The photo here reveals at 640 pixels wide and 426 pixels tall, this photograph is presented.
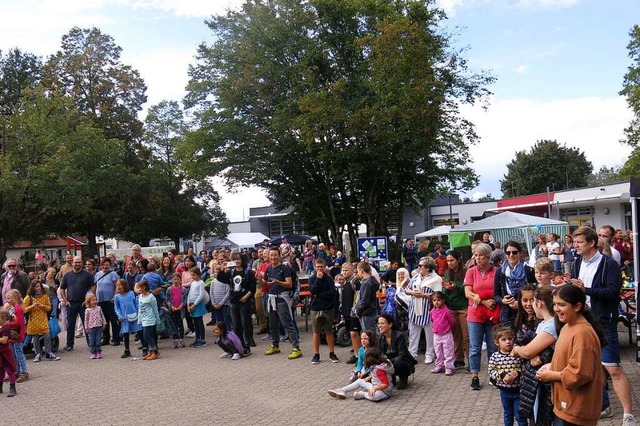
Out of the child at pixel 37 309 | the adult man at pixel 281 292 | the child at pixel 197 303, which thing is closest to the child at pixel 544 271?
the adult man at pixel 281 292

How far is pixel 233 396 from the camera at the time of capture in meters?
7.98

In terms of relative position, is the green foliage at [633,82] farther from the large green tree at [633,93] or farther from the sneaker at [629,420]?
the sneaker at [629,420]

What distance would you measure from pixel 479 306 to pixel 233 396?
3382 millimetres

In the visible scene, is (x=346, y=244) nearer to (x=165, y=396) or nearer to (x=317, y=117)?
(x=317, y=117)

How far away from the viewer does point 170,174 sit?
164 ft

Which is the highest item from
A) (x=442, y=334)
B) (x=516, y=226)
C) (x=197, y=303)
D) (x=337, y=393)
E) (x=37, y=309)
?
(x=516, y=226)

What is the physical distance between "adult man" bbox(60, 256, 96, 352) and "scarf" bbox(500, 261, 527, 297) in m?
9.01

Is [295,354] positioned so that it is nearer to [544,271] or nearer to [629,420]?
[544,271]

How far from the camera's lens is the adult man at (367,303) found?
354 inches

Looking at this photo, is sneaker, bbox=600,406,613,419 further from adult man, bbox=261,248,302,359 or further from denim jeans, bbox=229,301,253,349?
denim jeans, bbox=229,301,253,349

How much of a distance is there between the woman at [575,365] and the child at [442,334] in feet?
15.3

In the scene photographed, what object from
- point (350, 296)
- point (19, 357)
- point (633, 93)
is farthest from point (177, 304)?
point (633, 93)

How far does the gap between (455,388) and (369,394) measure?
3.68 feet

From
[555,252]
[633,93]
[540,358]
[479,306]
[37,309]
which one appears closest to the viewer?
[540,358]
